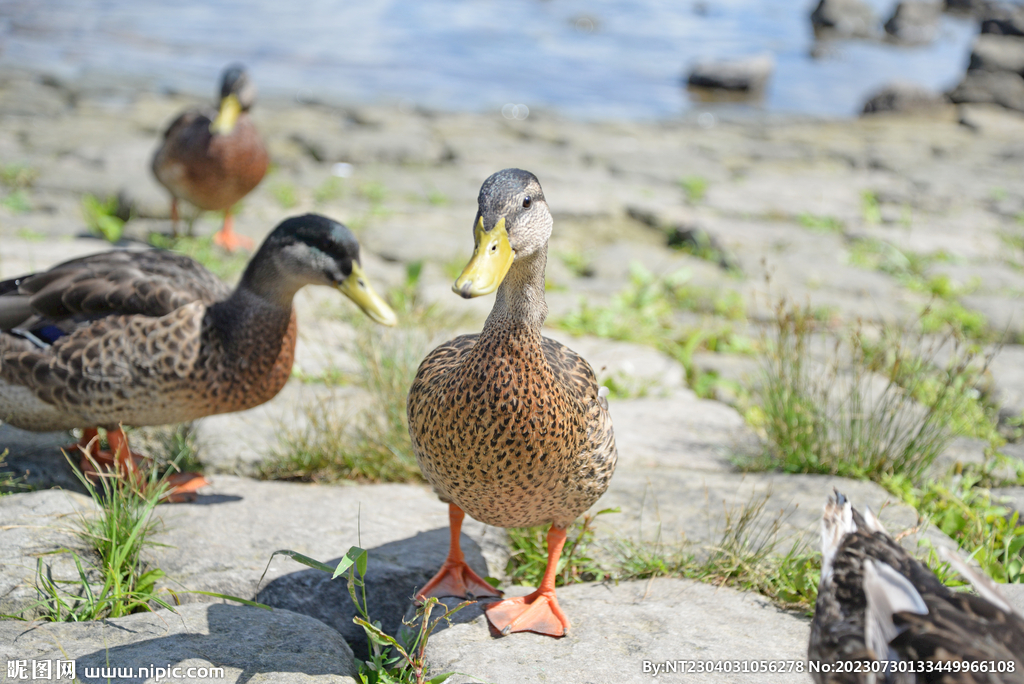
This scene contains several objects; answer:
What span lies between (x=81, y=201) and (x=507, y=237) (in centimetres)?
465

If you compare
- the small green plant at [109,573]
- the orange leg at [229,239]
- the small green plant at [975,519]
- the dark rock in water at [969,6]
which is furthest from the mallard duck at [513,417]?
the dark rock in water at [969,6]

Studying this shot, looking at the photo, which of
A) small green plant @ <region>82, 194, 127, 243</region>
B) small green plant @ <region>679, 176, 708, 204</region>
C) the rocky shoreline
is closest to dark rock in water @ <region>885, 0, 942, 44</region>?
the rocky shoreline

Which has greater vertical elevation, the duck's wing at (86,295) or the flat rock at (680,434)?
the duck's wing at (86,295)

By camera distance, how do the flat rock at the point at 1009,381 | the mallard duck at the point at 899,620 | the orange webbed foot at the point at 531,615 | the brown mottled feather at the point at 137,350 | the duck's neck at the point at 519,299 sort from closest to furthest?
1. the mallard duck at the point at 899,620
2. the duck's neck at the point at 519,299
3. the orange webbed foot at the point at 531,615
4. the brown mottled feather at the point at 137,350
5. the flat rock at the point at 1009,381

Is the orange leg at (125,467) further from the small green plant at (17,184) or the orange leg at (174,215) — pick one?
the small green plant at (17,184)

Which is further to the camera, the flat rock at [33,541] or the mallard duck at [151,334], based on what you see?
the mallard duck at [151,334]

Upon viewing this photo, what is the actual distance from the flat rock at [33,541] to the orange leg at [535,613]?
3.77ft

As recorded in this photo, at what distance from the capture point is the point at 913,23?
21188 mm

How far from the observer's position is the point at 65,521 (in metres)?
2.52

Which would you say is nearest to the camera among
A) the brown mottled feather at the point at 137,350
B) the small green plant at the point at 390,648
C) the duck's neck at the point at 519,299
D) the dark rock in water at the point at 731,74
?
the small green plant at the point at 390,648

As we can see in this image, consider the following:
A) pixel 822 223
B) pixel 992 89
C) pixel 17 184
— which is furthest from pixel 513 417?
pixel 992 89

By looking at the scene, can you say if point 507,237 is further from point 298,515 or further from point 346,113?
point 346,113

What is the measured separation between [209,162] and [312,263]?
2555mm

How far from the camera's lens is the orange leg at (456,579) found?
8.11ft
